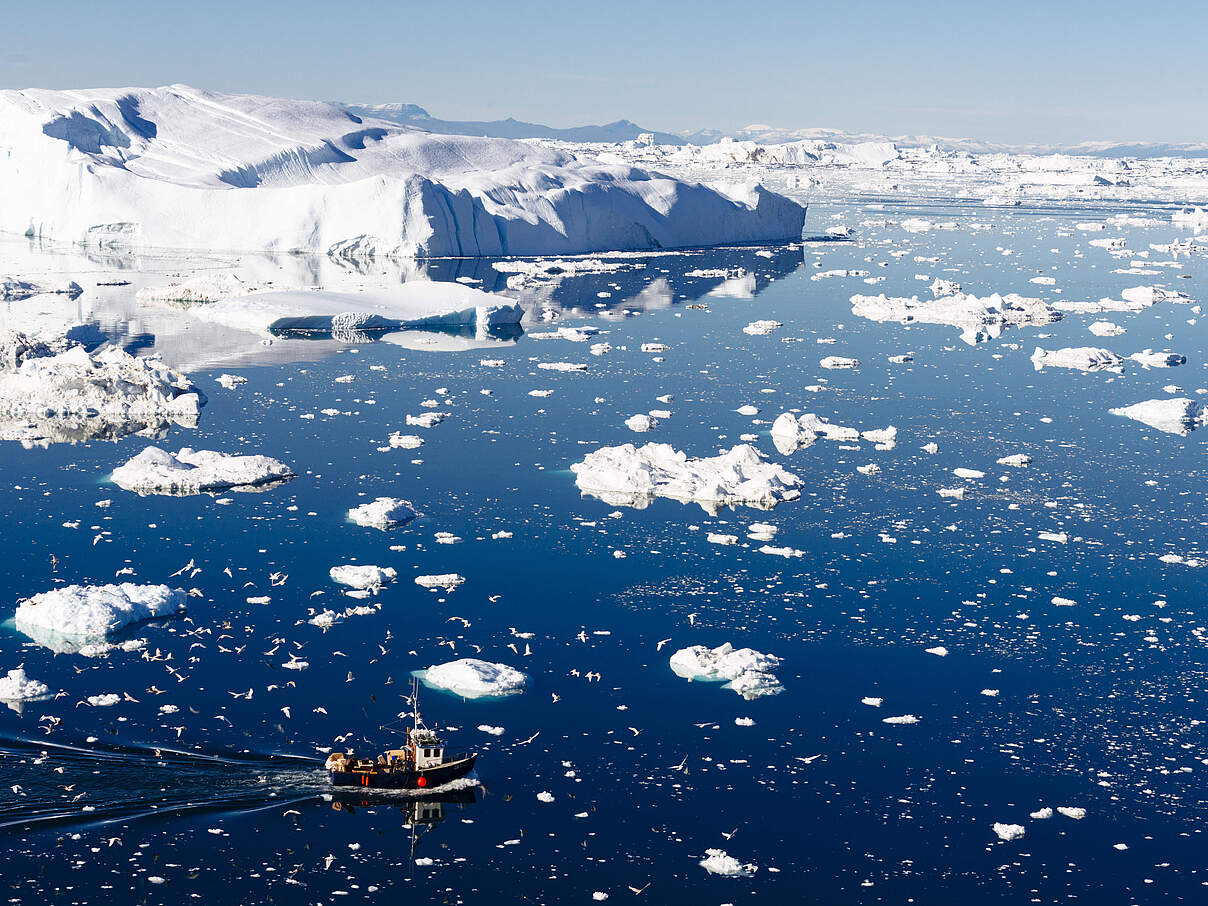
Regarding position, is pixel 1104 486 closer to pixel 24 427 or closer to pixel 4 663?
pixel 4 663

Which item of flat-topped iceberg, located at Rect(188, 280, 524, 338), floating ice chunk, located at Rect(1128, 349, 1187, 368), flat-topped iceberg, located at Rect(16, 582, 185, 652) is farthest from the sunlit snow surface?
flat-topped iceberg, located at Rect(188, 280, 524, 338)

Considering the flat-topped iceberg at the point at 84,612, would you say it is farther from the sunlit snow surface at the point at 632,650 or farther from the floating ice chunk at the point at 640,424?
the floating ice chunk at the point at 640,424

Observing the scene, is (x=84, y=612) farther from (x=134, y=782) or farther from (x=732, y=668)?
(x=732, y=668)

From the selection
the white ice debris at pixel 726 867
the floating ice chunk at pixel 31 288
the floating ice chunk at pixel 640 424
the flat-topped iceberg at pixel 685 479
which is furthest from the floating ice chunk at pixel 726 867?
the floating ice chunk at pixel 31 288

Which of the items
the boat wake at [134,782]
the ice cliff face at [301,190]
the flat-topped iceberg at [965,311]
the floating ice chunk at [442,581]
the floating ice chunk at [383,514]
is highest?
the ice cliff face at [301,190]

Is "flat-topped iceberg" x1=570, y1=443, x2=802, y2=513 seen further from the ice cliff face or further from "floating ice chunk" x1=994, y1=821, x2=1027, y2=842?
the ice cliff face

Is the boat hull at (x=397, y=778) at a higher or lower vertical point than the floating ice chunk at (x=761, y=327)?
lower

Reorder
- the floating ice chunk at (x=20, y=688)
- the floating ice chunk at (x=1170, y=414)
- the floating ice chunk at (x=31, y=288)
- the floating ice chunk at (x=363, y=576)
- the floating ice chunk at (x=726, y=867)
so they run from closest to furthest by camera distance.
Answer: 1. the floating ice chunk at (x=726, y=867)
2. the floating ice chunk at (x=20, y=688)
3. the floating ice chunk at (x=363, y=576)
4. the floating ice chunk at (x=1170, y=414)
5. the floating ice chunk at (x=31, y=288)
